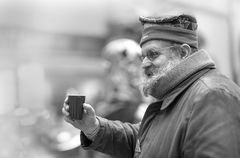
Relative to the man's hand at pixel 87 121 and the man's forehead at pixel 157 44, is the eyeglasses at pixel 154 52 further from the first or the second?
the man's hand at pixel 87 121

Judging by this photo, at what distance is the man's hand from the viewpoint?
7.59ft

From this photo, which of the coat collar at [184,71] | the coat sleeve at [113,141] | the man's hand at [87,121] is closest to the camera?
the coat collar at [184,71]

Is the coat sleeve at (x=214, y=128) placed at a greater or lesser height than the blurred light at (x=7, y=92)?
greater

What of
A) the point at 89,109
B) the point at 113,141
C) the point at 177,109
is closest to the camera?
the point at 177,109

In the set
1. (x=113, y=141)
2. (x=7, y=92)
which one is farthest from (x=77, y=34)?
(x=113, y=141)

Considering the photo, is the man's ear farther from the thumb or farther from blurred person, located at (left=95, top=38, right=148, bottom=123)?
blurred person, located at (left=95, top=38, right=148, bottom=123)

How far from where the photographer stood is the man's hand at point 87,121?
2.31 meters

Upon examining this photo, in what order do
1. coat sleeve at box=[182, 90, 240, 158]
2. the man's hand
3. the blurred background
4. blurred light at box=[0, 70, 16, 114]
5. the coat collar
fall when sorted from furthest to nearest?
the blurred background → blurred light at box=[0, 70, 16, 114] → the man's hand → the coat collar → coat sleeve at box=[182, 90, 240, 158]

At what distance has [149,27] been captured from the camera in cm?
228

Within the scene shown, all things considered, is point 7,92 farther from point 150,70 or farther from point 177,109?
point 177,109

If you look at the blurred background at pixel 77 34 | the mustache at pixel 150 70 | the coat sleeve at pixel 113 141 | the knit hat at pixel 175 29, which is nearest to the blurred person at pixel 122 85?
the blurred background at pixel 77 34

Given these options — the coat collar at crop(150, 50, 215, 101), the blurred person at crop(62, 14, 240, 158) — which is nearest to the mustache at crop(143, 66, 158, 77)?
the blurred person at crop(62, 14, 240, 158)

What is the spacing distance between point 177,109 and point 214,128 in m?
0.26

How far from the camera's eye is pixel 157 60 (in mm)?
2271
